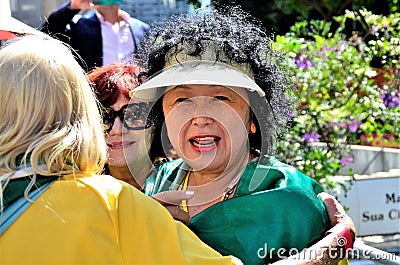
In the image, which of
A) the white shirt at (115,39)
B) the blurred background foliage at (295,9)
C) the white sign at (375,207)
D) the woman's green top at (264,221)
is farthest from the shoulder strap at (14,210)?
the blurred background foliage at (295,9)

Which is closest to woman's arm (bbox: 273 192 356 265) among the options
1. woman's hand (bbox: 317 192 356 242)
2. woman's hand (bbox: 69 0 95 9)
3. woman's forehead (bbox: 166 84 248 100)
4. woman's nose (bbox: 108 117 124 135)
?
woman's hand (bbox: 317 192 356 242)

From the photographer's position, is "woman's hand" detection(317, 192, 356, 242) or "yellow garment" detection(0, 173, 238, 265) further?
"woman's hand" detection(317, 192, 356, 242)

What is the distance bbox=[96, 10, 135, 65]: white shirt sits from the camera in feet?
15.6

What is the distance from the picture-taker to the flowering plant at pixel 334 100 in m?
4.65

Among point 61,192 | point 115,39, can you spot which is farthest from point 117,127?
point 115,39

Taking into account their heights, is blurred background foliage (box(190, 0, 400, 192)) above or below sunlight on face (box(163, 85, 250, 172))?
below

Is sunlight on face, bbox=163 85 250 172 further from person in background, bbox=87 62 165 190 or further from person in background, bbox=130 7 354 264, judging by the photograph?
person in background, bbox=87 62 165 190

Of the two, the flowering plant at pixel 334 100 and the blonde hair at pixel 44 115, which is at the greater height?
the blonde hair at pixel 44 115

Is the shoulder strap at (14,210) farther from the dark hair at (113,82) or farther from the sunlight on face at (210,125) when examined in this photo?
the dark hair at (113,82)

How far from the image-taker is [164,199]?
7.54ft

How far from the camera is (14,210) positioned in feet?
6.01

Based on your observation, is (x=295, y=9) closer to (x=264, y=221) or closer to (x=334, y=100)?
(x=334, y=100)

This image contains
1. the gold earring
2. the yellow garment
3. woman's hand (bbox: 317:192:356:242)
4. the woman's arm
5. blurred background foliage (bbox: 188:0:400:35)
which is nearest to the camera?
the yellow garment

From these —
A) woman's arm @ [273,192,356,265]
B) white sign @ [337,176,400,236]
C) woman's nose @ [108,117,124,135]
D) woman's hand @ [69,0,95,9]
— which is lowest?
white sign @ [337,176,400,236]
